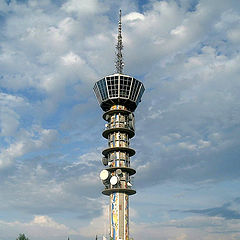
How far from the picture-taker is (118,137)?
303ft

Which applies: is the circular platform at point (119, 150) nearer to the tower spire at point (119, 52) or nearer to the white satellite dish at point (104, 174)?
the white satellite dish at point (104, 174)

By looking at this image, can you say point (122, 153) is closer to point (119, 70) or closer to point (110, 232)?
point (110, 232)

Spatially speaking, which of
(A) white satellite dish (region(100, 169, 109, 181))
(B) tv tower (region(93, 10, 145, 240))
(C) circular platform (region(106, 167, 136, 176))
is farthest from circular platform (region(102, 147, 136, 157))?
(A) white satellite dish (region(100, 169, 109, 181))

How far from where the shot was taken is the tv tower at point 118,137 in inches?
3381

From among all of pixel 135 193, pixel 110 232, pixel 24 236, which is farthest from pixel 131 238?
pixel 24 236

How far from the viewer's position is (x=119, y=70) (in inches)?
4060

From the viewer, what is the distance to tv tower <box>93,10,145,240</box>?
8588cm

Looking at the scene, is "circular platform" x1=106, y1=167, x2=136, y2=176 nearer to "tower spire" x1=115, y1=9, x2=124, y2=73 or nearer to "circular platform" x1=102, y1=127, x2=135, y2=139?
"circular platform" x1=102, y1=127, x2=135, y2=139

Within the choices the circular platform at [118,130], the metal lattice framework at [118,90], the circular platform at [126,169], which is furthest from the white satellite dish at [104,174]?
the metal lattice framework at [118,90]

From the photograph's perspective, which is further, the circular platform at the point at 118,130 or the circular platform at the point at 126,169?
the circular platform at the point at 118,130

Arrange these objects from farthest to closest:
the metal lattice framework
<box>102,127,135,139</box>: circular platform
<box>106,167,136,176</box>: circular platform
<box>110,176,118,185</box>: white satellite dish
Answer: the metal lattice framework, <box>102,127,135,139</box>: circular platform, <box>106,167,136,176</box>: circular platform, <box>110,176,118,185</box>: white satellite dish

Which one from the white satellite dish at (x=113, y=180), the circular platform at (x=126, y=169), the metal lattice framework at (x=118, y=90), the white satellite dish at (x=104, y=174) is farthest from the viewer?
the metal lattice framework at (x=118, y=90)

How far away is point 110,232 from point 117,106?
1316 inches

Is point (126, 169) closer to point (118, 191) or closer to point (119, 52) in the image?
point (118, 191)
